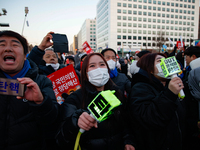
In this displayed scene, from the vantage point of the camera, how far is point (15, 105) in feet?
4.28

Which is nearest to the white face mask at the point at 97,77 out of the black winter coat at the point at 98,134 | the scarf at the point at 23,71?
the black winter coat at the point at 98,134

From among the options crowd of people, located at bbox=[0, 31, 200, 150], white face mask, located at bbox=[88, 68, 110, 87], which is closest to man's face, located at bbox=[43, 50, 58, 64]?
crowd of people, located at bbox=[0, 31, 200, 150]

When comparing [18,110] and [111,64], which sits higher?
[111,64]

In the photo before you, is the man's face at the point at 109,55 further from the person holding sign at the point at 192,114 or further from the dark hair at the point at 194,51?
the dark hair at the point at 194,51

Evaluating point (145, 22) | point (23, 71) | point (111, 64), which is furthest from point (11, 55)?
point (145, 22)

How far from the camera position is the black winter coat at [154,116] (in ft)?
4.63

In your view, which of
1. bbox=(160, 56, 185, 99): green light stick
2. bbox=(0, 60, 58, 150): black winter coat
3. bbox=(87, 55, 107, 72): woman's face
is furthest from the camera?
bbox=(87, 55, 107, 72): woman's face

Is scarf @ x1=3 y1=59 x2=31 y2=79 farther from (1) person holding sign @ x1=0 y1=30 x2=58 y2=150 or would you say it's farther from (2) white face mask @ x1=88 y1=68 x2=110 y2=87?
(2) white face mask @ x1=88 y1=68 x2=110 y2=87

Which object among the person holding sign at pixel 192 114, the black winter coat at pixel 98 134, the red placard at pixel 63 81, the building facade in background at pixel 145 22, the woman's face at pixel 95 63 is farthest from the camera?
the building facade in background at pixel 145 22

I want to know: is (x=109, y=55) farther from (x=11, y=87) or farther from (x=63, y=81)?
(x=11, y=87)

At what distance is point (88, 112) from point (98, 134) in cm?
60

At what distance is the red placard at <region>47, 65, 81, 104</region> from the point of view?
2.74m

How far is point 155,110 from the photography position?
142 centimetres

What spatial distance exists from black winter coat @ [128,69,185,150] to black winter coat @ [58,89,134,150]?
20 cm
